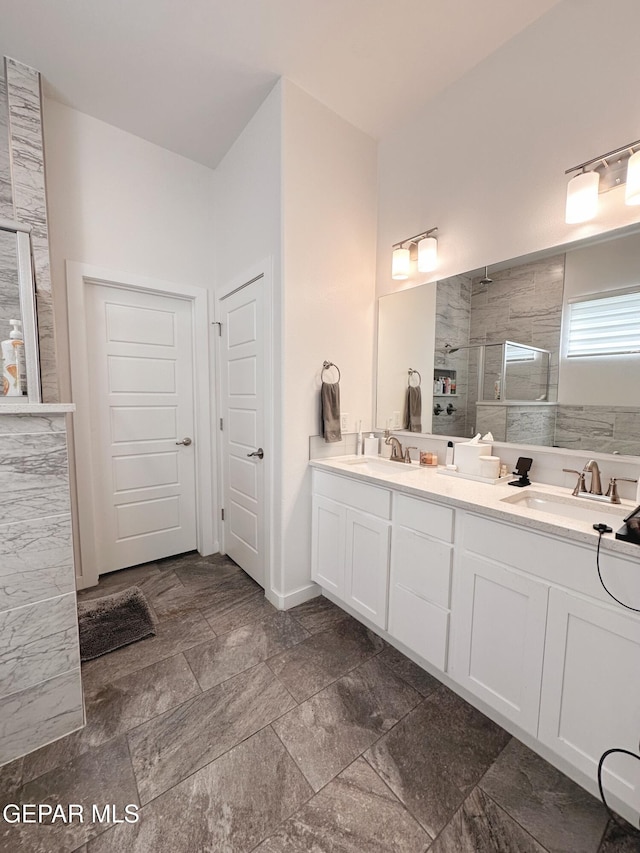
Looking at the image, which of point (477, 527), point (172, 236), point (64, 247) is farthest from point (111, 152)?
point (477, 527)

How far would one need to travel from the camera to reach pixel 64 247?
223cm

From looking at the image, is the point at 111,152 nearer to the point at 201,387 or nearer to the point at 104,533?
the point at 201,387

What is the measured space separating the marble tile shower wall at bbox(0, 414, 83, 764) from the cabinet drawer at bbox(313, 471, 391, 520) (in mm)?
1282

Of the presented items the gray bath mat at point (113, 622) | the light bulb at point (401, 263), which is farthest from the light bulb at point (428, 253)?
the gray bath mat at point (113, 622)

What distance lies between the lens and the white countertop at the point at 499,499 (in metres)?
1.15

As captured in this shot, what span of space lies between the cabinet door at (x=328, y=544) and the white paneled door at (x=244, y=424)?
36 centimetres

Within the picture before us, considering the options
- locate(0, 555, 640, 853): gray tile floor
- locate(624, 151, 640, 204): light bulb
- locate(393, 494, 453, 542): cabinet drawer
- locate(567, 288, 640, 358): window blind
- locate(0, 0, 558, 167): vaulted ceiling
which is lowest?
locate(0, 555, 640, 853): gray tile floor

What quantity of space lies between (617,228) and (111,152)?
2.93m

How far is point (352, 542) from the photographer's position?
2014 millimetres

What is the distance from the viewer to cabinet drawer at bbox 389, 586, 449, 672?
157 cm

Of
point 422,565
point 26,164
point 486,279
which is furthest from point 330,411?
point 26,164

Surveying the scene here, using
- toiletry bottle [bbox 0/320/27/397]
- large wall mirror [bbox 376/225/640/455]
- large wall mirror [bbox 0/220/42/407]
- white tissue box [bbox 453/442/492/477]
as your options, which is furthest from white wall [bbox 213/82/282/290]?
white tissue box [bbox 453/442/492/477]

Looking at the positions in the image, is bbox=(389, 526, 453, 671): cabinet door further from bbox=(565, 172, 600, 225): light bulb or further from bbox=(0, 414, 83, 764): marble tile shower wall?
bbox=(565, 172, 600, 225): light bulb

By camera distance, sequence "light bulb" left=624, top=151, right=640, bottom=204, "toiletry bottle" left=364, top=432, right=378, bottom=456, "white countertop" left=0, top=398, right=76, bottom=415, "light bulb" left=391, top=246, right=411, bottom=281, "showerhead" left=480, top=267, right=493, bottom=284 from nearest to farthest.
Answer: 1. "white countertop" left=0, top=398, right=76, bottom=415
2. "light bulb" left=624, top=151, right=640, bottom=204
3. "showerhead" left=480, top=267, right=493, bottom=284
4. "light bulb" left=391, top=246, right=411, bottom=281
5. "toiletry bottle" left=364, top=432, right=378, bottom=456
